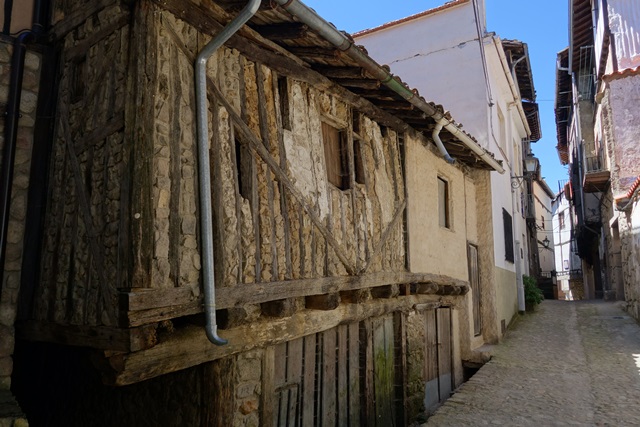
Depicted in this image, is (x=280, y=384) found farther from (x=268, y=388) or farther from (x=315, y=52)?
(x=315, y=52)

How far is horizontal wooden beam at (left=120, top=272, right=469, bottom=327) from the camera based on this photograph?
3.08 m

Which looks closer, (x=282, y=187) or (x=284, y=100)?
(x=282, y=187)

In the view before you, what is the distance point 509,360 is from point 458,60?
266 inches

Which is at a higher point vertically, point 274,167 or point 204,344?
point 274,167

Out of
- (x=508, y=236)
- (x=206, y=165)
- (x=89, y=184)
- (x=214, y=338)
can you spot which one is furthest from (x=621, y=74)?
(x=89, y=184)

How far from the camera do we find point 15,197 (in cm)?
411

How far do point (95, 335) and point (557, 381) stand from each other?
7.14 m

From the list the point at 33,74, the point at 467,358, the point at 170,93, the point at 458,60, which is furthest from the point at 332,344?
the point at 458,60

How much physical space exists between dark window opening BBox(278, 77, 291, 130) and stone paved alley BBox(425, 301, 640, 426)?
3956 millimetres

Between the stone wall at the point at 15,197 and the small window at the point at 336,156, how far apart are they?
275 cm

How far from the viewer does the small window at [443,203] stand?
29.2ft

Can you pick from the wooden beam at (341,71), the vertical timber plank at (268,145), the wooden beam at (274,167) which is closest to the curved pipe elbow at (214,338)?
the vertical timber plank at (268,145)

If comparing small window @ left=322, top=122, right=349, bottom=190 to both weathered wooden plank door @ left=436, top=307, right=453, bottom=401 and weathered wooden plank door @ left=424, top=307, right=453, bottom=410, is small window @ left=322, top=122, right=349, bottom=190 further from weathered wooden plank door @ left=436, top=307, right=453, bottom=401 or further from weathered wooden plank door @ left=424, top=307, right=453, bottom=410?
weathered wooden plank door @ left=436, top=307, right=453, bottom=401

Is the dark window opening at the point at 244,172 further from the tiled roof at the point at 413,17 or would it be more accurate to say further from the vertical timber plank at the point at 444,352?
the tiled roof at the point at 413,17
